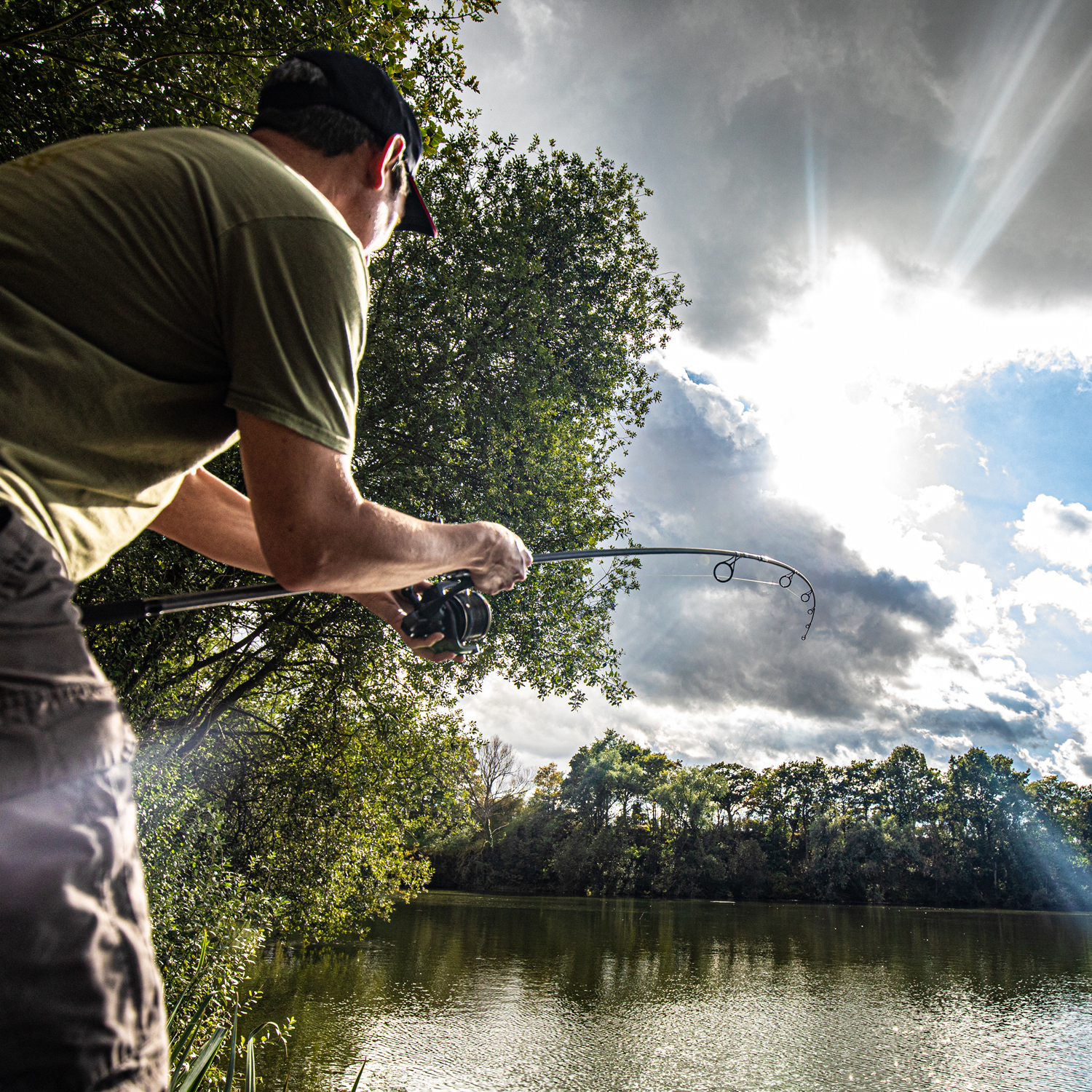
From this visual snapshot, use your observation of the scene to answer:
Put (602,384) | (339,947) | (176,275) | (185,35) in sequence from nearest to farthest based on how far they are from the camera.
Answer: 1. (176,275)
2. (185,35)
3. (602,384)
4. (339,947)

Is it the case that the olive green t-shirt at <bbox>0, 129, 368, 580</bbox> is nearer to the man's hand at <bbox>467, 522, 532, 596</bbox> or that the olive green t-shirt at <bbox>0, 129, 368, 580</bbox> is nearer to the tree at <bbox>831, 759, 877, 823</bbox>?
the man's hand at <bbox>467, 522, 532, 596</bbox>

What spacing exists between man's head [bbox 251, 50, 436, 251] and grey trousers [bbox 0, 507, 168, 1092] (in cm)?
103

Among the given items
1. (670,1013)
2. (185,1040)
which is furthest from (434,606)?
(670,1013)

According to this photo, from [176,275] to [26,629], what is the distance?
544mm

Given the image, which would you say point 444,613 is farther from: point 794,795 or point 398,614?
point 794,795

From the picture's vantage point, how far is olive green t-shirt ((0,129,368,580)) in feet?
3.26

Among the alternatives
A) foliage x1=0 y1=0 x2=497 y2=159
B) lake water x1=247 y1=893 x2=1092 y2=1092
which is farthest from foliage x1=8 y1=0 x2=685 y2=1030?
lake water x1=247 y1=893 x2=1092 y2=1092

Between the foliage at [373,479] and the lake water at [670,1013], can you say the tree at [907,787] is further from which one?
the foliage at [373,479]

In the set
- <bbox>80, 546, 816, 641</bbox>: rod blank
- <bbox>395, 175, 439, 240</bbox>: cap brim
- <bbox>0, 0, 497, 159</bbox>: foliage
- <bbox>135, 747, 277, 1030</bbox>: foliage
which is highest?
<bbox>0, 0, 497, 159</bbox>: foliage

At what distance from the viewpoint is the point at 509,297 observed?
11133 mm

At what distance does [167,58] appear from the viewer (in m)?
6.12

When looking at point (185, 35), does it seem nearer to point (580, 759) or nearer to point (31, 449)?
point (31, 449)

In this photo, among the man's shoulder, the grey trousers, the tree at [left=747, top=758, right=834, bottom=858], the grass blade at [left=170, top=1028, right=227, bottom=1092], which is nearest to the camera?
the grey trousers

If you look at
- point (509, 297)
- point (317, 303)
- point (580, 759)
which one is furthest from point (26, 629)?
point (580, 759)
